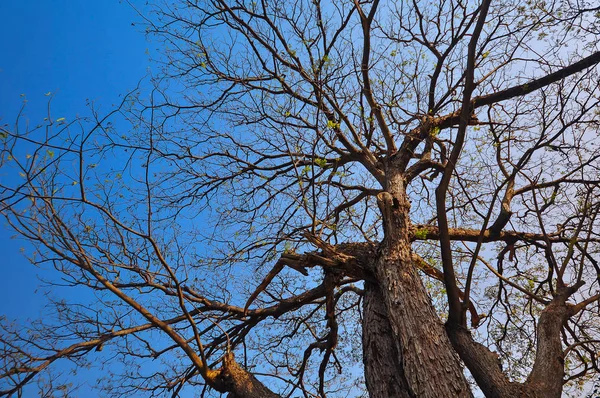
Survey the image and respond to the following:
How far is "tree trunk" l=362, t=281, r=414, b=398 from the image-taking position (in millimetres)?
3207

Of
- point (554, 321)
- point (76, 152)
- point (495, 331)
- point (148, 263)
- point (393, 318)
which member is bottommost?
point (554, 321)

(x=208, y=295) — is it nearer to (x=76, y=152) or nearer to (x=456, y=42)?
(x=76, y=152)

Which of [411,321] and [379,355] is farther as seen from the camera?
[379,355]

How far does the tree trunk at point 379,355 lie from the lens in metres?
3.21

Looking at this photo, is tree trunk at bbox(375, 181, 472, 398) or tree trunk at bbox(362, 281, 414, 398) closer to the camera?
tree trunk at bbox(375, 181, 472, 398)

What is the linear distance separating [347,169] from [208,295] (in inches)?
117

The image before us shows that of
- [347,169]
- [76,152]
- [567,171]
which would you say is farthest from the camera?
[347,169]

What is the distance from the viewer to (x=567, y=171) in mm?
5277

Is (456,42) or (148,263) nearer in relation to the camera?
(148,263)

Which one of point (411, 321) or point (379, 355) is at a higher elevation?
A: point (411, 321)

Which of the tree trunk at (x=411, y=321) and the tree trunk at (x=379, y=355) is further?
the tree trunk at (x=379, y=355)

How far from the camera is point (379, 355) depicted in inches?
138

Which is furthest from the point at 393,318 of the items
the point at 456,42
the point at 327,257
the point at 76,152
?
the point at 456,42

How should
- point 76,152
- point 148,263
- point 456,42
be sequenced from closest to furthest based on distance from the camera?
point 76,152, point 148,263, point 456,42
